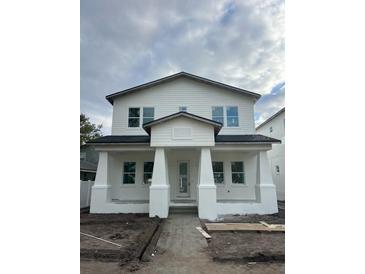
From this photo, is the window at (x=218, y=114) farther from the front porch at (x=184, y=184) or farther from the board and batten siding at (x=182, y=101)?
the front porch at (x=184, y=184)

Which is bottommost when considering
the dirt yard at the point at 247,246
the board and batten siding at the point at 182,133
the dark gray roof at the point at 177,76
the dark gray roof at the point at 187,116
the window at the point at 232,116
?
the dirt yard at the point at 247,246

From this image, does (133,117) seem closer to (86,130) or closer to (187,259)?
(187,259)

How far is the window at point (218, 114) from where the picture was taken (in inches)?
475

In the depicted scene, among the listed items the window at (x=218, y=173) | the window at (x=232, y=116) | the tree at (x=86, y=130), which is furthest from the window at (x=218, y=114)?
the tree at (x=86, y=130)

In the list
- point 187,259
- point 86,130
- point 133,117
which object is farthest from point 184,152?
point 86,130

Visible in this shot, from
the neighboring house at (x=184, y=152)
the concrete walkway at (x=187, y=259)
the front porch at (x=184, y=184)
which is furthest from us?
the neighboring house at (x=184, y=152)

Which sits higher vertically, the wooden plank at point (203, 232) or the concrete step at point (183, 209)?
the wooden plank at point (203, 232)

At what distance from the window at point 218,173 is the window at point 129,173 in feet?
14.3

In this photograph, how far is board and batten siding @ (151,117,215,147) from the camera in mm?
9375

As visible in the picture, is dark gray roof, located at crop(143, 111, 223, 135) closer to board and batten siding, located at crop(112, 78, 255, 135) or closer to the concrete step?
board and batten siding, located at crop(112, 78, 255, 135)

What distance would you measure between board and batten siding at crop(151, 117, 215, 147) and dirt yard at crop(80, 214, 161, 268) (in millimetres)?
3215

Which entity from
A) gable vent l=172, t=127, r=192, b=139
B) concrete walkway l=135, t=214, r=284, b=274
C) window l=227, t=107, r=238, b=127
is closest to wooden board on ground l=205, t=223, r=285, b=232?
concrete walkway l=135, t=214, r=284, b=274
